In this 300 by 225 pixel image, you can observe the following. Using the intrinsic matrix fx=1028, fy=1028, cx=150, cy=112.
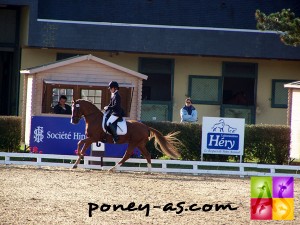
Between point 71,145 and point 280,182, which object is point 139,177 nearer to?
point 71,145

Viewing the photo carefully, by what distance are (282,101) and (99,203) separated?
73.7 feet

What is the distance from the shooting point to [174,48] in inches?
1415

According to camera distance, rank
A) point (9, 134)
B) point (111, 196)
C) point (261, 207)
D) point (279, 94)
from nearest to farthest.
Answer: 1. point (261, 207)
2. point (111, 196)
3. point (9, 134)
4. point (279, 94)

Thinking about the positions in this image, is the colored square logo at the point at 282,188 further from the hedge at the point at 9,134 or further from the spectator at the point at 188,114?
the spectator at the point at 188,114

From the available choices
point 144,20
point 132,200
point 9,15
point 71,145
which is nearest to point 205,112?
point 144,20

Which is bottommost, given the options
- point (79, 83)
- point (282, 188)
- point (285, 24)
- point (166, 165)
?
point (166, 165)

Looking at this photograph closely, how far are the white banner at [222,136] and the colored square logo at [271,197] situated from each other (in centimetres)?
1270

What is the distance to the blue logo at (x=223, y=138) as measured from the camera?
25.0m

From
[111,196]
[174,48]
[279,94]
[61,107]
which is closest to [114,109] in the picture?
[61,107]

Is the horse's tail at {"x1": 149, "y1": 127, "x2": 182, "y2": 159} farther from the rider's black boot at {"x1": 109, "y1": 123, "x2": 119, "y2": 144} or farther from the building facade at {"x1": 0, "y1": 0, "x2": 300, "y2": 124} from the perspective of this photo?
the building facade at {"x1": 0, "y1": 0, "x2": 300, "y2": 124}

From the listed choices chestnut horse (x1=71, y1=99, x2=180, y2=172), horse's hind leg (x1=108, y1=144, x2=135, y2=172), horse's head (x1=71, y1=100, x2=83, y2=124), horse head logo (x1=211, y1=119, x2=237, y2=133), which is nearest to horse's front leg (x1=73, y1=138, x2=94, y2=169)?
chestnut horse (x1=71, y1=99, x2=180, y2=172)

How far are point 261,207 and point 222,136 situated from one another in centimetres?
1309

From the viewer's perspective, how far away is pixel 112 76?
27.5 metres

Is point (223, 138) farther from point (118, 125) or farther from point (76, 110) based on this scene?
point (76, 110)
